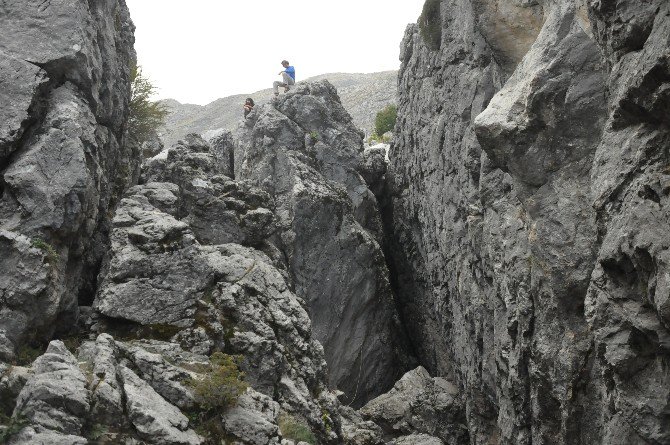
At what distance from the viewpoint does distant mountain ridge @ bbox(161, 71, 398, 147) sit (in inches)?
3634

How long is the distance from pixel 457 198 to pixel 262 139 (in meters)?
12.3

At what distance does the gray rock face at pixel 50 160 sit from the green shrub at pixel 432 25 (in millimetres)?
16727

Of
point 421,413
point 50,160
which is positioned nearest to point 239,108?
point 421,413

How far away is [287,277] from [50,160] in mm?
9030

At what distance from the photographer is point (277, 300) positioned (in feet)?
67.4

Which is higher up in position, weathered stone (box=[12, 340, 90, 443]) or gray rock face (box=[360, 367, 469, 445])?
weathered stone (box=[12, 340, 90, 443])

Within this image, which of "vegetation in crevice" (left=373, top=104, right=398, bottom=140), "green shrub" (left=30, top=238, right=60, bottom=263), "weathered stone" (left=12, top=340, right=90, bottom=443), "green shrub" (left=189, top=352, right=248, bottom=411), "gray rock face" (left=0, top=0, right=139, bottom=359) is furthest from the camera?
"vegetation in crevice" (left=373, top=104, right=398, bottom=140)

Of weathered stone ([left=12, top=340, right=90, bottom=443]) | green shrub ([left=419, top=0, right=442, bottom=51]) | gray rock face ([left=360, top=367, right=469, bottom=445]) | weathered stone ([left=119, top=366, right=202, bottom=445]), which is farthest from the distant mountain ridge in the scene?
weathered stone ([left=12, top=340, right=90, bottom=443])

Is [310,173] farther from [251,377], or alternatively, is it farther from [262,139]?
[251,377]

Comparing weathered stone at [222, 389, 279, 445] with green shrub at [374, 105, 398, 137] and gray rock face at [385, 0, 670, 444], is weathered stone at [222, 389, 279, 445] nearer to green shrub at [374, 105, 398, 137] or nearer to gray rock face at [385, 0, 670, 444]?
gray rock face at [385, 0, 670, 444]

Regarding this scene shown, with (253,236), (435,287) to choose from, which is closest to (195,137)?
(253,236)

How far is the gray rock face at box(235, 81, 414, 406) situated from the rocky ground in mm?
3686

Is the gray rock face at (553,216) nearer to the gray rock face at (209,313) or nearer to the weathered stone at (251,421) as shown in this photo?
the gray rock face at (209,313)

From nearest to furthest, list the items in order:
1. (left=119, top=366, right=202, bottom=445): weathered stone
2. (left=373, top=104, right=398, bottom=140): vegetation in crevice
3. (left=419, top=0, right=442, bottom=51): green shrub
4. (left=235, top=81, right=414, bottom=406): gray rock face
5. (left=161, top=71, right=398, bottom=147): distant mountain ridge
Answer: (left=119, top=366, right=202, bottom=445): weathered stone
(left=419, top=0, right=442, bottom=51): green shrub
(left=235, top=81, right=414, bottom=406): gray rock face
(left=373, top=104, right=398, bottom=140): vegetation in crevice
(left=161, top=71, right=398, bottom=147): distant mountain ridge
